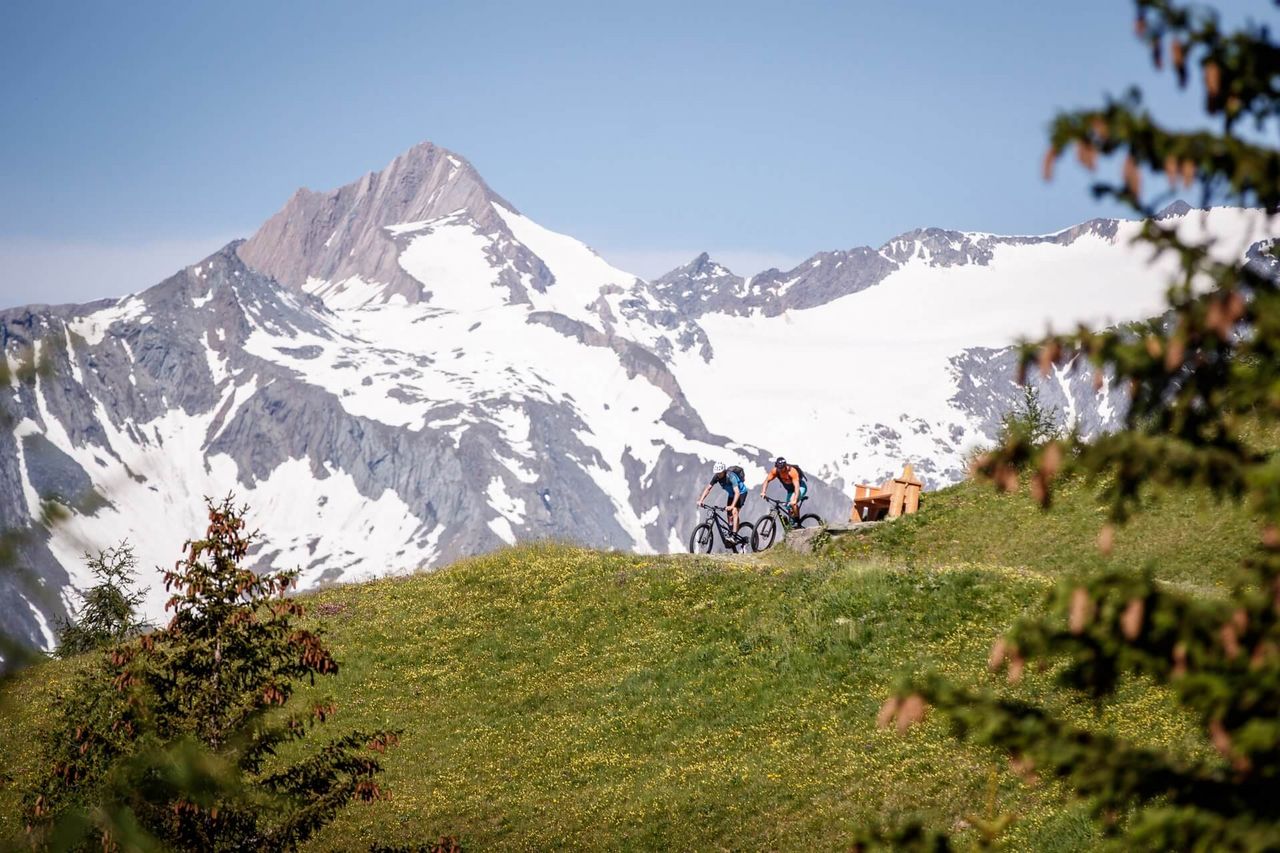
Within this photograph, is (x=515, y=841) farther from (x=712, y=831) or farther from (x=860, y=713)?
(x=860, y=713)

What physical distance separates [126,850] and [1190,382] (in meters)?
5.68

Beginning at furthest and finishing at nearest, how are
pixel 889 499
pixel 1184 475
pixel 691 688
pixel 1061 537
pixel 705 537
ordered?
pixel 889 499 < pixel 705 537 < pixel 1061 537 < pixel 691 688 < pixel 1184 475

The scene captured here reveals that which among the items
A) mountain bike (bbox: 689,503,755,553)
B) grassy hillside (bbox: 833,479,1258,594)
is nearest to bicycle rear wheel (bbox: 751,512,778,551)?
mountain bike (bbox: 689,503,755,553)

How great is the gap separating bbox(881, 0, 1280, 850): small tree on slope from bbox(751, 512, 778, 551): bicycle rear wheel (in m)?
34.3

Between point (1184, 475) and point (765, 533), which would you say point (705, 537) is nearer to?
point (765, 533)

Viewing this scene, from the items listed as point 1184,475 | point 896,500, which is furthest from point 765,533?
point 1184,475

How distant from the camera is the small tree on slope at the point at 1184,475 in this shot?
6.10m

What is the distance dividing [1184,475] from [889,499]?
39.1 metres

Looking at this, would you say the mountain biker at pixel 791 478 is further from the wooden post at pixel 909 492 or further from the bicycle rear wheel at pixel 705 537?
the wooden post at pixel 909 492

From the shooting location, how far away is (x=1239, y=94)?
6637 millimetres

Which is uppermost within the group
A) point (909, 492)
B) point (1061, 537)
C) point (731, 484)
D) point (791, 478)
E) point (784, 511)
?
point (791, 478)

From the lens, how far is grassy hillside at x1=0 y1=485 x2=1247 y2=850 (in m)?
22.2

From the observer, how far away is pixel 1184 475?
21.0 ft

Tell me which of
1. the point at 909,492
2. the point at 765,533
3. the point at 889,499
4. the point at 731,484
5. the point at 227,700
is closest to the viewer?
the point at 227,700
